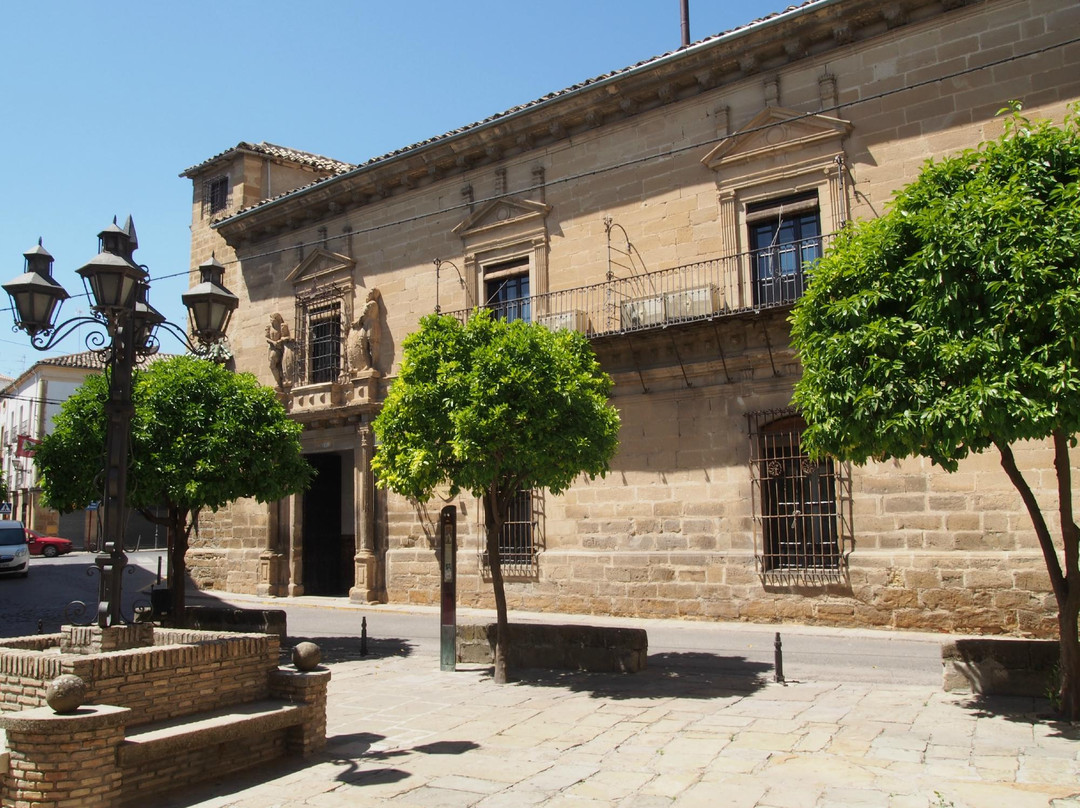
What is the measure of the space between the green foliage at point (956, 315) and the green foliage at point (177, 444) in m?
7.52

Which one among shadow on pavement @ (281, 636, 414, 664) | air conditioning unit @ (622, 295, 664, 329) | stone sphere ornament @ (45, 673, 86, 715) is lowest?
shadow on pavement @ (281, 636, 414, 664)

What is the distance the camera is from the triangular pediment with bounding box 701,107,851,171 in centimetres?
1338

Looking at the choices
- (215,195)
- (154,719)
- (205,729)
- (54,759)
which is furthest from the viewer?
(215,195)

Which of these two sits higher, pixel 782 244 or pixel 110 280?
pixel 782 244

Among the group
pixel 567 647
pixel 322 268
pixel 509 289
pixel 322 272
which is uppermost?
pixel 322 268

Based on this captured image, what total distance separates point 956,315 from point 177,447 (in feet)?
30.1

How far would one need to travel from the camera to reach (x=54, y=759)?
4.82m

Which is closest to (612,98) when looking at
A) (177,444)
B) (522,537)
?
(522,537)

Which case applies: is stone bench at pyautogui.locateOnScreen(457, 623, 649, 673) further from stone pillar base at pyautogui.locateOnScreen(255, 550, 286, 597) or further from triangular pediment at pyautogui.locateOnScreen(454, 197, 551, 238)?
stone pillar base at pyautogui.locateOnScreen(255, 550, 286, 597)

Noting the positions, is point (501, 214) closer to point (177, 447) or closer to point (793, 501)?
point (793, 501)

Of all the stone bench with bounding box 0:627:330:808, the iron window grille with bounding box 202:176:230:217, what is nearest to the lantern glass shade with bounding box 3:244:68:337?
the stone bench with bounding box 0:627:330:808

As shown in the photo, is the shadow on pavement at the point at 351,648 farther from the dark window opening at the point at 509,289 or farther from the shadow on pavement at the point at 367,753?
the dark window opening at the point at 509,289

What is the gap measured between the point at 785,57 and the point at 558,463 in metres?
8.42

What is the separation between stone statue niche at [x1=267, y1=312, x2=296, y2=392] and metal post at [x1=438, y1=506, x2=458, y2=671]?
11310 millimetres
